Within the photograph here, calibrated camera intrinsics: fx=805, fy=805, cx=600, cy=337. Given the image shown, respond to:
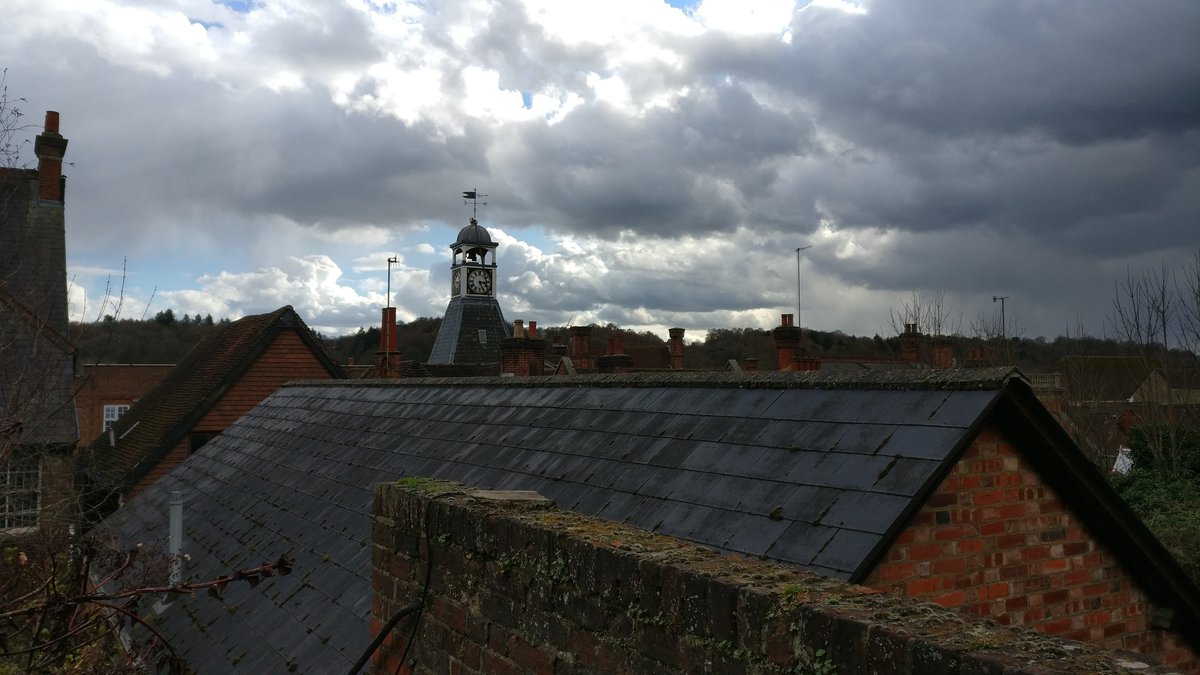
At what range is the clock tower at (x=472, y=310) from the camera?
41094 millimetres

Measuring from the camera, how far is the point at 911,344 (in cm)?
2447

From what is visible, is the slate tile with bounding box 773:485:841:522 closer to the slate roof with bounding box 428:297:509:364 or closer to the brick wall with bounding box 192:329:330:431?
the brick wall with bounding box 192:329:330:431

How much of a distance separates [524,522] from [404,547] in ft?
3.79

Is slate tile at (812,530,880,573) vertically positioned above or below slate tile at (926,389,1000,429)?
below

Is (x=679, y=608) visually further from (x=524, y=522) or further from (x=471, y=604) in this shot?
(x=471, y=604)

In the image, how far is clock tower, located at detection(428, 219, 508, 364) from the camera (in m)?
41.1

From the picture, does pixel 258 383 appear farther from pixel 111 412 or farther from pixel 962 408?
pixel 111 412

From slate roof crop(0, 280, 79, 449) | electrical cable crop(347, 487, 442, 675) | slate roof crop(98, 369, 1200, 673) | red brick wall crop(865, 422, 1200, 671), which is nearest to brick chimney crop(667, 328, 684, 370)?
slate roof crop(0, 280, 79, 449)

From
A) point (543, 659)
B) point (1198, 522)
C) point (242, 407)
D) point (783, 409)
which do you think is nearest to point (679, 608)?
point (543, 659)

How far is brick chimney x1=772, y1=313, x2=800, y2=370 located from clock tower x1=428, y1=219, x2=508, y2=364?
18567 millimetres

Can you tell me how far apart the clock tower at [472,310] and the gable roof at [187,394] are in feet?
52.3

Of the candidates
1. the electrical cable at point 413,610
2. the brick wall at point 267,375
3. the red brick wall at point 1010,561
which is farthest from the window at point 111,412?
the red brick wall at point 1010,561

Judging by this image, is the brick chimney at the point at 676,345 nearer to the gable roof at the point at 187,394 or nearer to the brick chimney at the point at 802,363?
the brick chimney at the point at 802,363

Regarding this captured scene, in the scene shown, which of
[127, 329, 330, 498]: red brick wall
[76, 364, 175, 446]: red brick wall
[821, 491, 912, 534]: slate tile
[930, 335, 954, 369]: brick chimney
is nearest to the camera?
[821, 491, 912, 534]: slate tile
